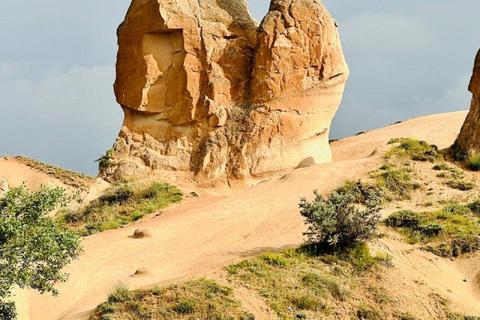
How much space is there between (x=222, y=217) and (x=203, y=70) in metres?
8.94

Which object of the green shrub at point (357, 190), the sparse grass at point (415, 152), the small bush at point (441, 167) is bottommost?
the green shrub at point (357, 190)

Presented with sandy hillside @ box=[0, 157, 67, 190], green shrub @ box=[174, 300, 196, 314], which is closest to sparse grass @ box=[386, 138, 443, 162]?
green shrub @ box=[174, 300, 196, 314]

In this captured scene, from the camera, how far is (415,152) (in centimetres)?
2311

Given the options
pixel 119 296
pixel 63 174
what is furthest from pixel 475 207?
pixel 63 174

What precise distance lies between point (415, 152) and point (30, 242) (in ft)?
51.2

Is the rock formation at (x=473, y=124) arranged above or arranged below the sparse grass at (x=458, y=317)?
above

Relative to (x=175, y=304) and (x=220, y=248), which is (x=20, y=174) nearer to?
(x=220, y=248)

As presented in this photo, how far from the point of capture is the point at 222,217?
19.8 meters

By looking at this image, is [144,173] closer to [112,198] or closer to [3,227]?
[112,198]

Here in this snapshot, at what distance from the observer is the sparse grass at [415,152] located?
2258 centimetres

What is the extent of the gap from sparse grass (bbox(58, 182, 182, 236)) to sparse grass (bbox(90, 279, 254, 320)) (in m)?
9.25

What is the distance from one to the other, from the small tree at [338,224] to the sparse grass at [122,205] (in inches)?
344

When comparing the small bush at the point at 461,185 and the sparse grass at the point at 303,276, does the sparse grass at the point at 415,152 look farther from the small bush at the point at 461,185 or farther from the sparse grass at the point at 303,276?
the sparse grass at the point at 303,276

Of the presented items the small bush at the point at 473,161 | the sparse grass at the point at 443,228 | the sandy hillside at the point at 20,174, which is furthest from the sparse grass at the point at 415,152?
the sandy hillside at the point at 20,174
